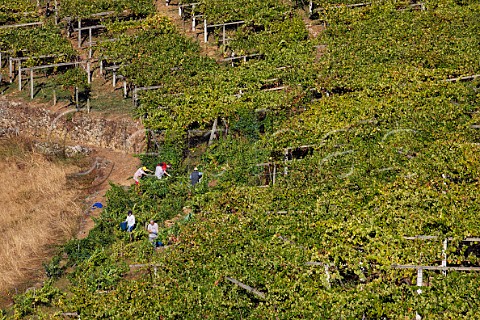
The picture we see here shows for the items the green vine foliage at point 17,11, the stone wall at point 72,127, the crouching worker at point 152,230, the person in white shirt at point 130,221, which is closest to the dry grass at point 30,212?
the stone wall at point 72,127

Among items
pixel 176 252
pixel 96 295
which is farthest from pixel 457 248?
pixel 96 295

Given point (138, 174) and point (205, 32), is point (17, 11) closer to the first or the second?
point (205, 32)

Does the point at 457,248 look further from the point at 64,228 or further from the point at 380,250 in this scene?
the point at 64,228

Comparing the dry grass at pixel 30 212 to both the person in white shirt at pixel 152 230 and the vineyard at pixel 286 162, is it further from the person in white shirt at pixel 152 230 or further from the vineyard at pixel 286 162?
the person in white shirt at pixel 152 230

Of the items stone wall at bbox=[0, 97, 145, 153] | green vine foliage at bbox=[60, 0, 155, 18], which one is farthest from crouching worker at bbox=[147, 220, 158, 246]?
green vine foliage at bbox=[60, 0, 155, 18]

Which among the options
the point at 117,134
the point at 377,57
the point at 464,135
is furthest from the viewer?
the point at 117,134

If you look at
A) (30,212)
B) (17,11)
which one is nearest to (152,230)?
(30,212)

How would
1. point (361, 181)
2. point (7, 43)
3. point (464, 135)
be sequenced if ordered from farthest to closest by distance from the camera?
point (7, 43)
point (464, 135)
point (361, 181)
